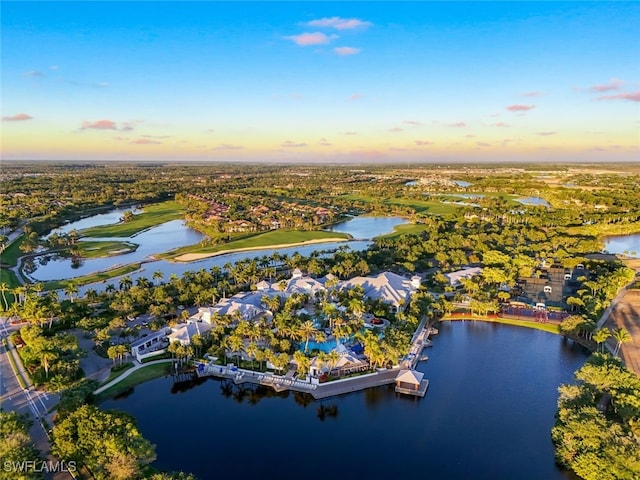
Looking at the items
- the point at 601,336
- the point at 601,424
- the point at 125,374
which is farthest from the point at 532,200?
the point at 125,374

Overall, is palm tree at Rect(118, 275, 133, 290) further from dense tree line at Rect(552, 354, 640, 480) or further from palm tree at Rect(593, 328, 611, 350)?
palm tree at Rect(593, 328, 611, 350)

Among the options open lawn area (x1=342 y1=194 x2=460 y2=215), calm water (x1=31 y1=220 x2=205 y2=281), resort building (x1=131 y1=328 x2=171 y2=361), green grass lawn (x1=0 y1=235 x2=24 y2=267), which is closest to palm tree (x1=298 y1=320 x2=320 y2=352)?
resort building (x1=131 y1=328 x2=171 y2=361)

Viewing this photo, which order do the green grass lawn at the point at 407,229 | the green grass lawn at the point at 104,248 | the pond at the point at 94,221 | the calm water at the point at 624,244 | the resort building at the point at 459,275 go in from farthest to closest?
the pond at the point at 94,221
the green grass lawn at the point at 407,229
the calm water at the point at 624,244
the green grass lawn at the point at 104,248
the resort building at the point at 459,275

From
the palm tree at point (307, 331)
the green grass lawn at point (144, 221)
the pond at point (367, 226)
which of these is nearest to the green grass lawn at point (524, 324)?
the palm tree at point (307, 331)

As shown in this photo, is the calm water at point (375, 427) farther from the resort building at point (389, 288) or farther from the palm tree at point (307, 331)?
the resort building at point (389, 288)

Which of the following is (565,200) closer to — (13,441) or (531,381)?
(531,381)

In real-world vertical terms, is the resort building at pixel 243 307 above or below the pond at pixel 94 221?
below
